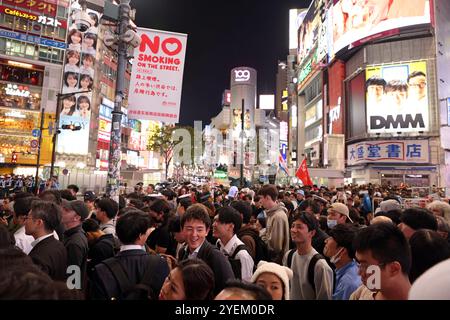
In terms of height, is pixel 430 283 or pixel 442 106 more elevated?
pixel 442 106

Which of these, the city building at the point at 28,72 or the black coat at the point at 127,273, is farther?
the city building at the point at 28,72

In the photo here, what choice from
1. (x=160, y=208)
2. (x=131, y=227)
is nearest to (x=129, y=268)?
(x=131, y=227)

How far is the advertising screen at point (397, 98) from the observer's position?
134 feet

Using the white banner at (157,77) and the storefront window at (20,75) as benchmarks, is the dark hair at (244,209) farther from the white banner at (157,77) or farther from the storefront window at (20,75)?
the storefront window at (20,75)

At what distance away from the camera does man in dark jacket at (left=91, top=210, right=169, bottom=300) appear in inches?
116

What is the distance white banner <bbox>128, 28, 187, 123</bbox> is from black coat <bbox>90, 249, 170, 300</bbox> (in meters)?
4.77

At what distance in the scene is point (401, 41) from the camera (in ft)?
141

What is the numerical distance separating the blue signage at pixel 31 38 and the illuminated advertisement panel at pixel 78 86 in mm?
1514

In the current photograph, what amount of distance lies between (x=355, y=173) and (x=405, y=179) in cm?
689

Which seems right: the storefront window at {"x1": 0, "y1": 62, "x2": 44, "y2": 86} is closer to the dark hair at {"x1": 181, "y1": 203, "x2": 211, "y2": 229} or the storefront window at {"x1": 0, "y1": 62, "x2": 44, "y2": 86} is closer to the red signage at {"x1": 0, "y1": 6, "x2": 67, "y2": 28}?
the red signage at {"x1": 0, "y1": 6, "x2": 67, "y2": 28}

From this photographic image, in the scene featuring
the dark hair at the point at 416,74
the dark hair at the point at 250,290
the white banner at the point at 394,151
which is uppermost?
the dark hair at the point at 416,74

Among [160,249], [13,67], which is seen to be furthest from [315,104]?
[160,249]

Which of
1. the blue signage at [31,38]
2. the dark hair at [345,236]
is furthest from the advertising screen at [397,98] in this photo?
the blue signage at [31,38]
